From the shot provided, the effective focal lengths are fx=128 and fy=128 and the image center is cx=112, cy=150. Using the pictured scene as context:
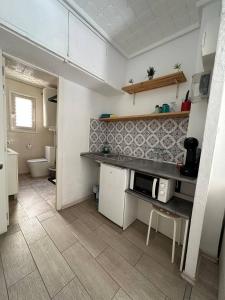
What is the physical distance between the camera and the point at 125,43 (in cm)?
196

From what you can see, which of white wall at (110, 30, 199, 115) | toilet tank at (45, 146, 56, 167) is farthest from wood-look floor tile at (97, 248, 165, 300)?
toilet tank at (45, 146, 56, 167)

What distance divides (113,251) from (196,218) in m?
0.93

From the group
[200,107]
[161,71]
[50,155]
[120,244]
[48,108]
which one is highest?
[161,71]

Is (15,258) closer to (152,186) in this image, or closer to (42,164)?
(152,186)

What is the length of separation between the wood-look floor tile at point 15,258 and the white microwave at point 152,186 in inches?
50.0

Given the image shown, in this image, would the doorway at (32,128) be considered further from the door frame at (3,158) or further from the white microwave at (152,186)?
the white microwave at (152,186)

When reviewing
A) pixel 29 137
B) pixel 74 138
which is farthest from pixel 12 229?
pixel 29 137

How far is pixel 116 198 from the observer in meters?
1.74

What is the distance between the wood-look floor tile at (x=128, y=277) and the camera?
1027 mm

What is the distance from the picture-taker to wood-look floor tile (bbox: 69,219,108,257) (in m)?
1.40

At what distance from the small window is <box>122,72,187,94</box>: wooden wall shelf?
2847 millimetres

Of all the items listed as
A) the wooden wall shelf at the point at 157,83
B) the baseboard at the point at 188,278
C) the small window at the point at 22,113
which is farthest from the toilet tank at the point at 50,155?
the baseboard at the point at 188,278

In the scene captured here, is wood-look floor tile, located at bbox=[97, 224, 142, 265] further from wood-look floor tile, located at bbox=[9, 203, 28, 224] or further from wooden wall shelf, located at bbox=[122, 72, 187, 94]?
wooden wall shelf, located at bbox=[122, 72, 187, 94]

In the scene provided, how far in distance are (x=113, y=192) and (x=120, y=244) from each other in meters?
0.59
